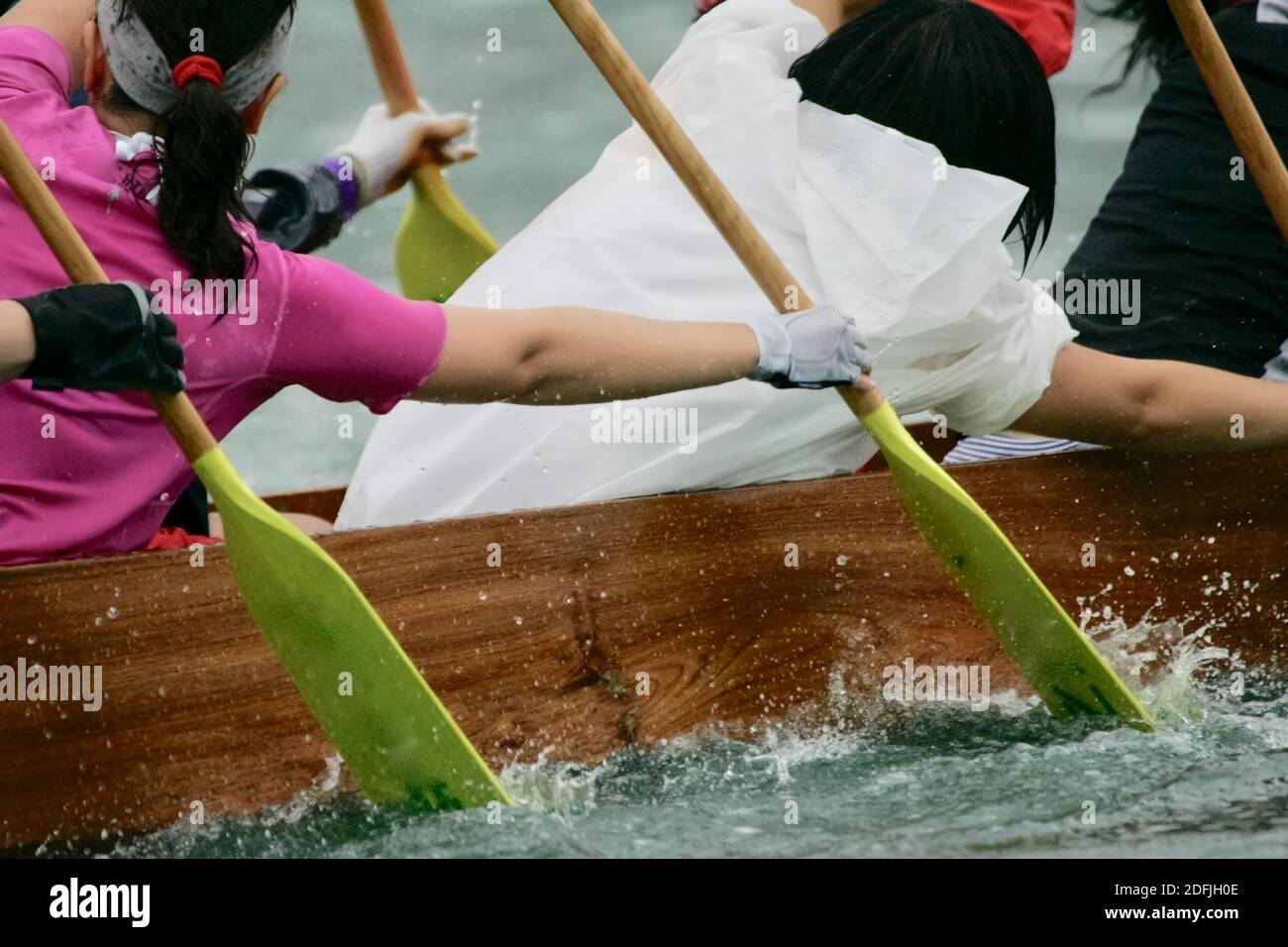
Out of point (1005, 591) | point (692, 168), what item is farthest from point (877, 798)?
point (692, 168)

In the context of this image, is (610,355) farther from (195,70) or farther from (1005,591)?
(1005,591)

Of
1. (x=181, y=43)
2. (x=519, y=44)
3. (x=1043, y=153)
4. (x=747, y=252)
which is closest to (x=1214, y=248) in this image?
(x=1043, y=153)

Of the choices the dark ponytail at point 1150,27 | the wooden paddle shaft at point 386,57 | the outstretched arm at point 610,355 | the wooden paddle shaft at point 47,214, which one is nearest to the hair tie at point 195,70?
the wooden paddle shaft at point 47,214

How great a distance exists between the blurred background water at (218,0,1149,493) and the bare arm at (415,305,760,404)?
3070mm

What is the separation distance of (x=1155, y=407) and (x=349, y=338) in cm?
99

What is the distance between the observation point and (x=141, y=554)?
1.65 m

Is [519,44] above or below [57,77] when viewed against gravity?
above

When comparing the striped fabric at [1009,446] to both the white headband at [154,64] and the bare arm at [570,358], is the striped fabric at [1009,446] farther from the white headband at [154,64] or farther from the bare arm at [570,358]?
the white headband at [154,64]

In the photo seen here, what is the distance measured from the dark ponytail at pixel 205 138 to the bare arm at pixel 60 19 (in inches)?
13.5

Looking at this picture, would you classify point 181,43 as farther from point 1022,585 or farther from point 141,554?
point 1022,585

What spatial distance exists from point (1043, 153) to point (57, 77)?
1.05m

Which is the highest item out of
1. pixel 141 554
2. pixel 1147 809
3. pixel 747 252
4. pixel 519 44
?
pixel 519 44

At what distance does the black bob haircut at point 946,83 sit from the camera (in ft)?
6.73

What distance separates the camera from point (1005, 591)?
6.70ft
